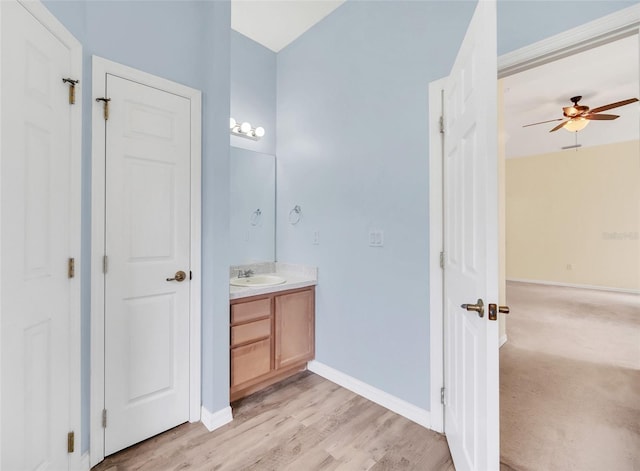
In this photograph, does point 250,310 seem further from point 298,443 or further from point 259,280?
point 298,443

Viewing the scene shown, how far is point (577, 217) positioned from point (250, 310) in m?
7.29

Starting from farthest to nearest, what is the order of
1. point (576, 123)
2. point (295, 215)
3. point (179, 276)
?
point (576, 123)
point (295, 215)
point (179, 276)

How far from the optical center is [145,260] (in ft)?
5.69

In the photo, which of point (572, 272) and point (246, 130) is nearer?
point (246, 130)

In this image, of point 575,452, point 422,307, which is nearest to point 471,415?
point 422,307

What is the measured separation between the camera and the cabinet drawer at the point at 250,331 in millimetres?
2121

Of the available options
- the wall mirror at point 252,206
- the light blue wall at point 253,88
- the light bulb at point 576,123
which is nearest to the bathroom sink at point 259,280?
the wall mirror at point 252,206

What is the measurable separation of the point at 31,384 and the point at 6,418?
0.44 ft

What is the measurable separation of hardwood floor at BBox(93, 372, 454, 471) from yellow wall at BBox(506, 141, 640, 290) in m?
6.62

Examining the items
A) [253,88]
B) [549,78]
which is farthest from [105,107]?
[549,78]

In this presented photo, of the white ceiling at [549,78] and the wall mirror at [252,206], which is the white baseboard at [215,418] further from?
the white ceiling at [549,78]

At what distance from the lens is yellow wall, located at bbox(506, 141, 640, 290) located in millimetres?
5773

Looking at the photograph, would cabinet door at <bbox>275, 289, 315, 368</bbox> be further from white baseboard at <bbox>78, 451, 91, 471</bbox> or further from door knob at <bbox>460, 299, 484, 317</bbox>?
door knob at <bbox>460, 299, 484, 317</bbox>

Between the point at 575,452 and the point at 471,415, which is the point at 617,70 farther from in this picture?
the point at 471,415
